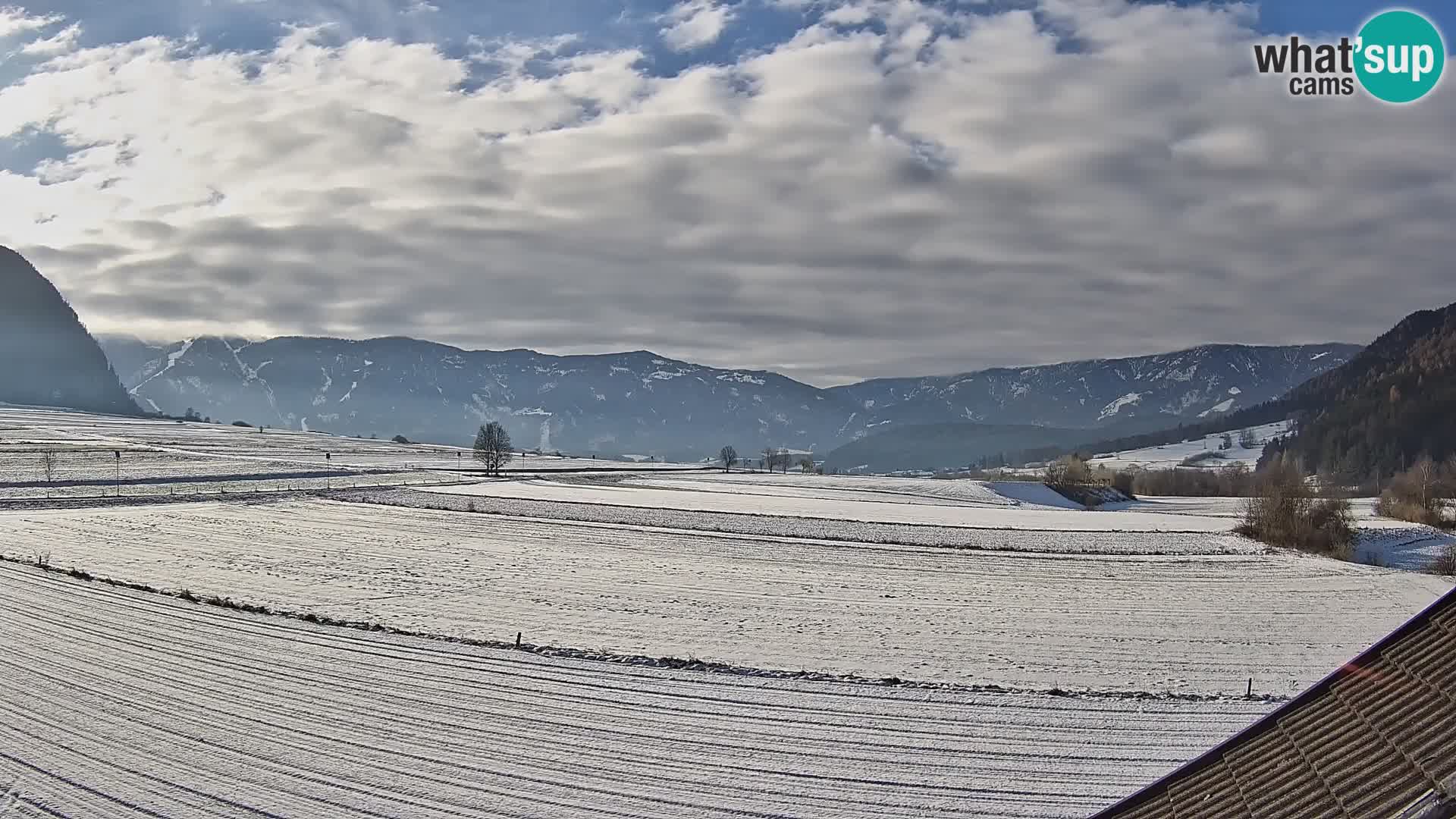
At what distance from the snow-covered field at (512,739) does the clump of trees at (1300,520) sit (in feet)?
150

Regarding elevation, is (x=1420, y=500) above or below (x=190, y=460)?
below

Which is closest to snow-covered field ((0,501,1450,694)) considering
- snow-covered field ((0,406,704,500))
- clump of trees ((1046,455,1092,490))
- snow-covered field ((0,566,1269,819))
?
snow-covered field ((0,566,1269,819))

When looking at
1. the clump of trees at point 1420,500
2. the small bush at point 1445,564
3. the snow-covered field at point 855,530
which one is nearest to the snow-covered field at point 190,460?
the snow-covered field at point 855,530

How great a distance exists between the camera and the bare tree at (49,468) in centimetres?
7525

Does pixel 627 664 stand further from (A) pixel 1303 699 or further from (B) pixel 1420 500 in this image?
(B) pixel 1420 500

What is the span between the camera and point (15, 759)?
16688 millimetres

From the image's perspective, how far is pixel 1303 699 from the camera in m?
5.17

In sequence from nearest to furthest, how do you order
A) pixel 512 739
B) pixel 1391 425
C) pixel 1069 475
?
pixel 512 739 → pixel 1069 475 → pixel 1391 425

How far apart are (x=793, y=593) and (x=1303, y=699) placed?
33.3m

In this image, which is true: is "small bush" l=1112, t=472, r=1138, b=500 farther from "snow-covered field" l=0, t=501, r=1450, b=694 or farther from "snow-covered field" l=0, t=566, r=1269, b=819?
"snow-covered field" l=0, t=566, r=1269, b=819

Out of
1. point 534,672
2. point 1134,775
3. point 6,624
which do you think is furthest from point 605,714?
point 6,624

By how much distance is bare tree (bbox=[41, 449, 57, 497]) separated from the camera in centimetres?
7525

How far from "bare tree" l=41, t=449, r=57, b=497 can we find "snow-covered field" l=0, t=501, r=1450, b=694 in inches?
763

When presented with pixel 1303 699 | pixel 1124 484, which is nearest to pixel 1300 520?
pixel 1303 699
